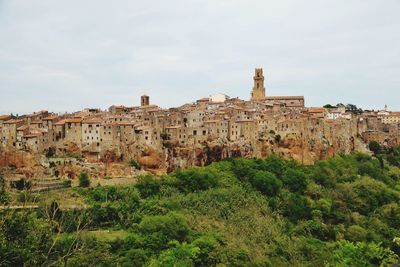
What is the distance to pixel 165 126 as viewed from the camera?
41969 millimetres

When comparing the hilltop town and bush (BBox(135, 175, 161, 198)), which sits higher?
the hilltop town

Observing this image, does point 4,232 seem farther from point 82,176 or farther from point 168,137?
point 168,137

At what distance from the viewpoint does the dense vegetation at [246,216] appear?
25.0 meters

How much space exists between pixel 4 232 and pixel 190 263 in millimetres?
14541

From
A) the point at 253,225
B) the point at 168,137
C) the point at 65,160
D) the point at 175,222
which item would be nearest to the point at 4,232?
the point at 175,222

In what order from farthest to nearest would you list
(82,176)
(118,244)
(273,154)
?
(273,154) < (82,176) < (118,244)

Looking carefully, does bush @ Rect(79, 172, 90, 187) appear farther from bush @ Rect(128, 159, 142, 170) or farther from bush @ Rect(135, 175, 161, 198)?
bush @ Rect(128, 159, 142, 170)

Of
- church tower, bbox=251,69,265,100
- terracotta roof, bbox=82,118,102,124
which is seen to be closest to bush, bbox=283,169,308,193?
terracotta roof, bbox=82,118,102,124

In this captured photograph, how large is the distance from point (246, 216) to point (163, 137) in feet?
36.5

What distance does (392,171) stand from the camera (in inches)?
1950

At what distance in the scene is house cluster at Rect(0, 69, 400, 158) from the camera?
3722 cm

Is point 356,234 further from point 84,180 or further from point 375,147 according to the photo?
point 375,147

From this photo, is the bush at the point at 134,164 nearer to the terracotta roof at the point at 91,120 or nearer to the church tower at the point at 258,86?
the terracotta roof at the point at 91,120

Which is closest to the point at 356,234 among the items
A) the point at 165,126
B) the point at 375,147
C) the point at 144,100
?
the point at 165,126
